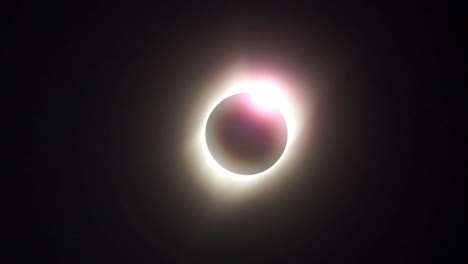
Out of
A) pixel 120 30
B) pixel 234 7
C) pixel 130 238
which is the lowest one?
pixel 130 238

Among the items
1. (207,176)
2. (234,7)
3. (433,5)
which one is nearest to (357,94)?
(433,5)

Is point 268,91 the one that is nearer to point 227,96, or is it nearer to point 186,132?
point 227,96

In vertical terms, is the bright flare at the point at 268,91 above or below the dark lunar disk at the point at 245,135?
above

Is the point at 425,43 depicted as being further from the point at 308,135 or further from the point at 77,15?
the point at 77,15

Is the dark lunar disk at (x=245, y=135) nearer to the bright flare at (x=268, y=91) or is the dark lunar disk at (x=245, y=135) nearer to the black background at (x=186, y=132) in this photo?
the bright flare at (x=268, y=91)

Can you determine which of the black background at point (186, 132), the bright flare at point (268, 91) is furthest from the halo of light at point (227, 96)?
the black background at point (186, 132)

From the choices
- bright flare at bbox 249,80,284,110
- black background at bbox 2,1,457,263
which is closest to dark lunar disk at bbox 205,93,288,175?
bright flare at bbox 249,80,284,110
